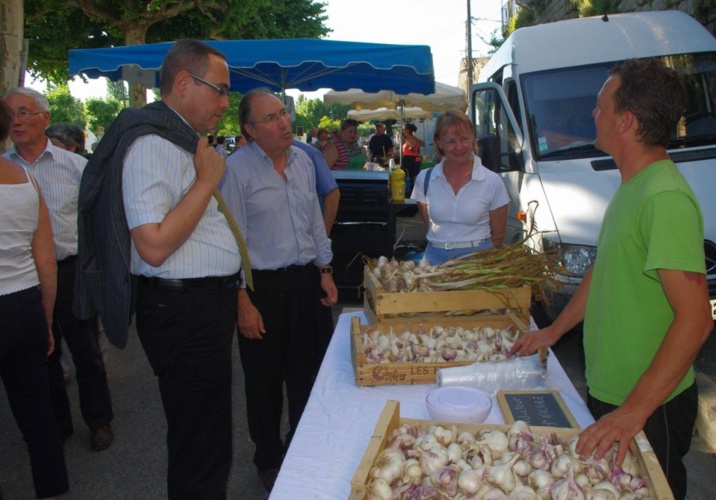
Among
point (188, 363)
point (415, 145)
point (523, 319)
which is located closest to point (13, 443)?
point (188, 363)

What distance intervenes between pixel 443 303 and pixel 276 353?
108 cm

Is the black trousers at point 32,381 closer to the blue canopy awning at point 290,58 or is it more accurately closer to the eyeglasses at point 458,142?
the eyeglasses at point 458,142

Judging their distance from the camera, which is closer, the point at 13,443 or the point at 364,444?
the point at 364,444

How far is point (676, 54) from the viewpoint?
209 inches

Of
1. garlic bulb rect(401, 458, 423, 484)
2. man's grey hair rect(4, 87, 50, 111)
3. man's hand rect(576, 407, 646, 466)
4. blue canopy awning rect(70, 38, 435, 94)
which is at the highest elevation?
blue canopy awning rect(70, 38, 435, 94)

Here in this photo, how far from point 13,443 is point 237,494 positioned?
5.84 ft

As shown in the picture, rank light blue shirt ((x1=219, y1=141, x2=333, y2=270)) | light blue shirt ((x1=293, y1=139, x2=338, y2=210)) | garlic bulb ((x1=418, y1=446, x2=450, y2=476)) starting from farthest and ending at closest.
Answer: light blue shirt ((x1=293, y1=139, x2=338, y2=210))
light blue shirt ((x1=219, y1=141, x2=333, y2=270))
garlic bulb ((x1=418, y1=446, x2=450, y2=476))

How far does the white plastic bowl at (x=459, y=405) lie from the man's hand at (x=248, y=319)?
4.05ft

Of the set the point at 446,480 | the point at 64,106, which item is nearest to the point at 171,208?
the point at 446,480

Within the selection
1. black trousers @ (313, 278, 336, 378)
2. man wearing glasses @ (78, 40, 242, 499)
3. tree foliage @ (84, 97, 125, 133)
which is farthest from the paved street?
tree foliage @ (84, 97, 125, 133)

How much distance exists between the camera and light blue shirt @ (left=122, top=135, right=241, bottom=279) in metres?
2.01

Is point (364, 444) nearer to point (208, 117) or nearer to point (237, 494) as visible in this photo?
point (208, 117)

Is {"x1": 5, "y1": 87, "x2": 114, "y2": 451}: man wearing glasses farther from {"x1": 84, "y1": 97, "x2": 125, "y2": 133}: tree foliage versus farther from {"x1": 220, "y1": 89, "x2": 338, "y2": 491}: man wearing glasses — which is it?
{"x1": 84, "y1": 97, "x2": 125, "y2": 133}: tree foliage

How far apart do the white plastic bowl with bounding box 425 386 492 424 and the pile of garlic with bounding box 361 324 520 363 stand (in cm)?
31
